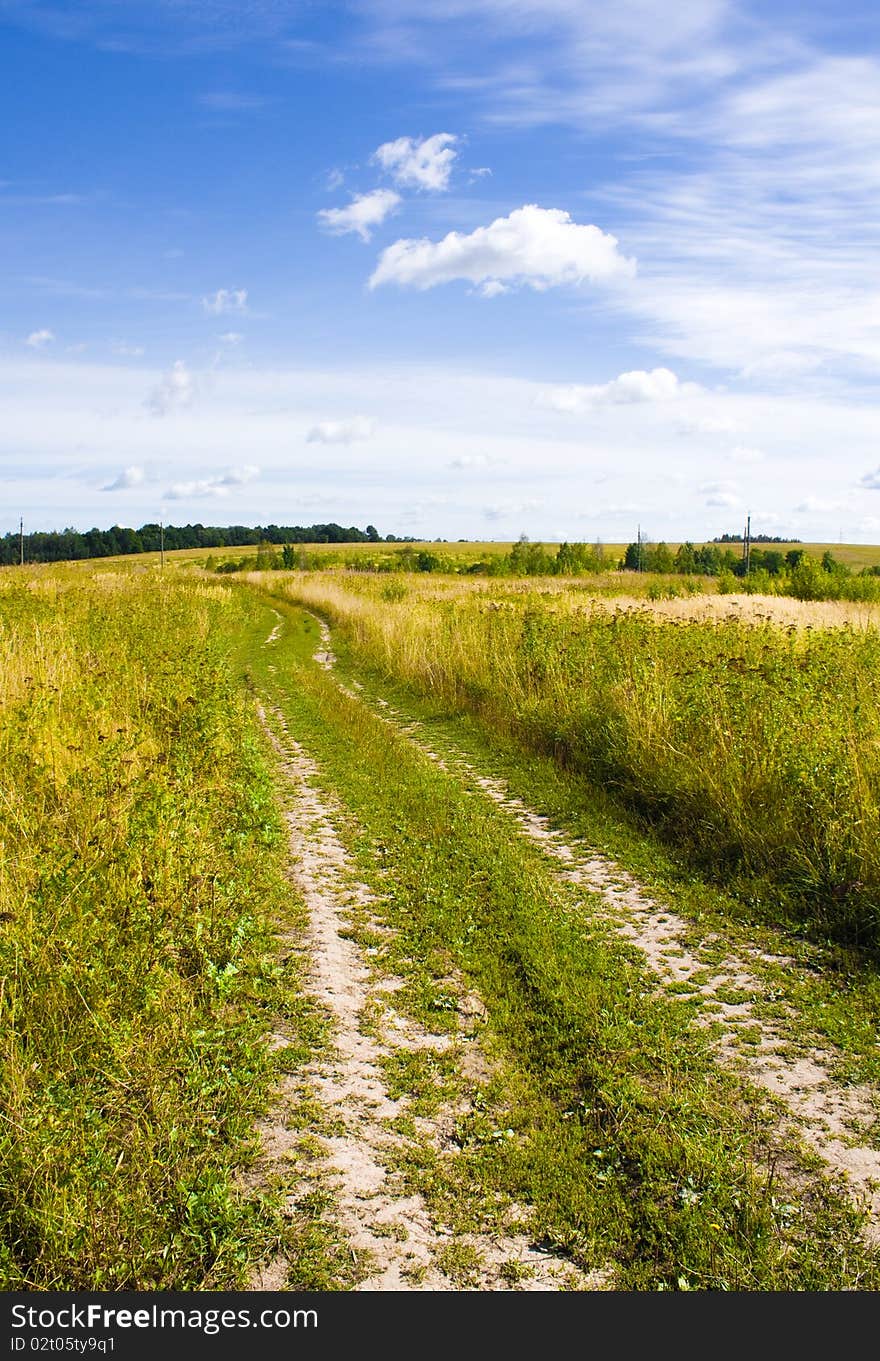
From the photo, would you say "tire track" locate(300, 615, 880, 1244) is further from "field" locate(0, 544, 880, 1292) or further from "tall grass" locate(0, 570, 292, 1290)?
"tall grass" locate(0, 570, 292, 1290)

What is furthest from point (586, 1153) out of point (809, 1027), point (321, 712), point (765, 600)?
point (765, 600)

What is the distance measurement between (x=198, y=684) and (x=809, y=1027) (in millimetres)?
8605

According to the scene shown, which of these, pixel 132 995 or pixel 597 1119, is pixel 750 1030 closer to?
pixel 597 1119

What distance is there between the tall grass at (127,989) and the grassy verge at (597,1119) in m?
0.87

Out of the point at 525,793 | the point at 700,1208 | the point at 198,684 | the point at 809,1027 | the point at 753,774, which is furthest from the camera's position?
the point at 198,684

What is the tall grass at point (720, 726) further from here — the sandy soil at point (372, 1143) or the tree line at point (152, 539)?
the tree line at point (152, 539)

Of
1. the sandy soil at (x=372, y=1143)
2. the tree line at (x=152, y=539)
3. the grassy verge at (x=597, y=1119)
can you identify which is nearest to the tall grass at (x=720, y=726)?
the grassy verge at (x=597, y=1119)

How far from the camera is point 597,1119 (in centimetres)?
379

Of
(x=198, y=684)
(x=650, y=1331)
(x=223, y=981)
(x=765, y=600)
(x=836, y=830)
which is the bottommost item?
(x=650, y=1331)

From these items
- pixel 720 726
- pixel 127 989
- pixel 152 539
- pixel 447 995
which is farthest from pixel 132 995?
pixel 152 539

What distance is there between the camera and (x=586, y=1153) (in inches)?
141

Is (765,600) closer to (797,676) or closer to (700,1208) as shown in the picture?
(797,676)

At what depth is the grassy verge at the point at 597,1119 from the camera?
310 centimetres

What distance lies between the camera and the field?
124 inches
